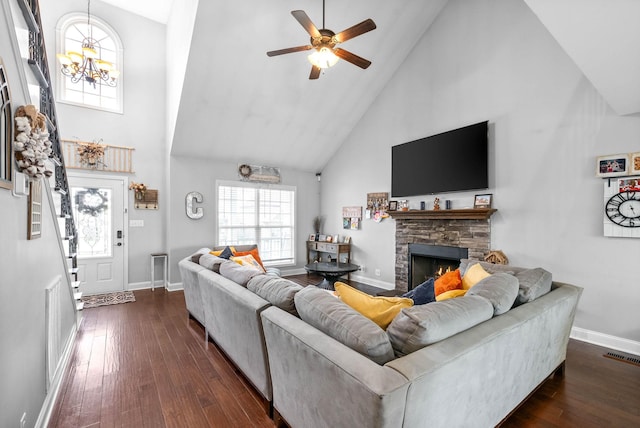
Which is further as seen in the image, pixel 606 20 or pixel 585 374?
pixel 585 374

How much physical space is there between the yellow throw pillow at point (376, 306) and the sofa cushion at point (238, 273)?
1064 mm

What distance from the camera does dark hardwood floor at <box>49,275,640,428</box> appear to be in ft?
6.69

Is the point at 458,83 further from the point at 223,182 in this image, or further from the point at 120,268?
the point at 120,268

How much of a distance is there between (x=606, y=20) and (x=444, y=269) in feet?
11.4

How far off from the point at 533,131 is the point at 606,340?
2543 mm

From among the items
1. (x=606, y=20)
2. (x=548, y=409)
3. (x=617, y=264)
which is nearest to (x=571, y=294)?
(x=548, y=409)

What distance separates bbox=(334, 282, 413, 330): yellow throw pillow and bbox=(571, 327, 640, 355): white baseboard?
3109 millimetres

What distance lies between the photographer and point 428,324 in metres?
1.38

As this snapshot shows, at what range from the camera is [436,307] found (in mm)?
1526

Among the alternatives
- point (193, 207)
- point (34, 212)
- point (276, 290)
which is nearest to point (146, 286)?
point (193, 207)

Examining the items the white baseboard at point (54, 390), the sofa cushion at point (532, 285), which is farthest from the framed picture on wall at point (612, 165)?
the white baseboard at point (54, 390)

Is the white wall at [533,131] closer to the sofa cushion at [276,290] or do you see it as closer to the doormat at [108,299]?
the sofa cushion at [276,290]

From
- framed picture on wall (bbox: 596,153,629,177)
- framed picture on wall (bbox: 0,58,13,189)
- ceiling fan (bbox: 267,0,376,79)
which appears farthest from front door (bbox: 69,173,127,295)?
framed picture on wall (bbox: 596,153,629,177)

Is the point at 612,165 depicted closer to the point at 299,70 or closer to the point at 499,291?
the point at 499,291
